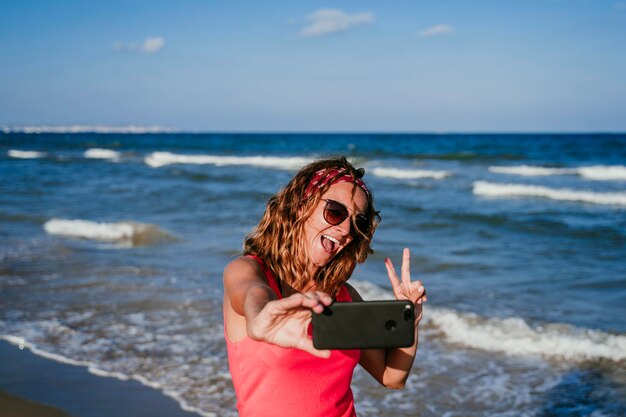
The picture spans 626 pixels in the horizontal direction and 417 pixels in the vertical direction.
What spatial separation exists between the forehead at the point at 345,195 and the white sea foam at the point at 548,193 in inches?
641

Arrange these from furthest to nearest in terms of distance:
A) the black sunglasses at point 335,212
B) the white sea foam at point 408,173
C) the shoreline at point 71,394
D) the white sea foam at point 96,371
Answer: the white sea foam at point 408,173 → the white sea foam at point 96,371 → the shoreline at point 71,394 → the black sunglasses at point 335,212

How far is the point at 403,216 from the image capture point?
13.8 metres

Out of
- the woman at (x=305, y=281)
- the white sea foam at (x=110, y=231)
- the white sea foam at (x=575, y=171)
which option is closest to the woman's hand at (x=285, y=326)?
the woman at (x=305, y=281)

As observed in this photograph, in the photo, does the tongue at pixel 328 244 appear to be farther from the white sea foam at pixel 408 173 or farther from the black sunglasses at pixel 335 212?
the white sea foam at pixel 408 173

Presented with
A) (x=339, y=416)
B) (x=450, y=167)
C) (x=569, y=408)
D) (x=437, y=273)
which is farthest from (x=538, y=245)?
(x=450, y=167)

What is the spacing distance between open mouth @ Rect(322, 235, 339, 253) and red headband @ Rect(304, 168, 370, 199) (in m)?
0.16

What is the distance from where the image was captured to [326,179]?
226 centimetres

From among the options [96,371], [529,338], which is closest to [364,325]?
[96,371]

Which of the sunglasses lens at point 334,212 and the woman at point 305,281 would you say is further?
the sunglasses lens at point 334,212

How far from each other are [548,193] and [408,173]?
848cm

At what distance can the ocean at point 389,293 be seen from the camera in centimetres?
499

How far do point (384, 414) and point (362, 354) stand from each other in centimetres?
229

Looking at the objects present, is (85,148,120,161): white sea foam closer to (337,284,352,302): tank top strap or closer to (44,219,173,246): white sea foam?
(44,219,173,246): white sea foam

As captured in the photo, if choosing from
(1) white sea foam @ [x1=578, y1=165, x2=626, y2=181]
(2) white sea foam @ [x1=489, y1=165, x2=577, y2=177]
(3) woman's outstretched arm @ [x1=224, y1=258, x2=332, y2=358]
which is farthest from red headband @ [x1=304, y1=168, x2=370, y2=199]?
(2) white sea foam @ [x1=489, y1=165, x2=577, y2=177]
